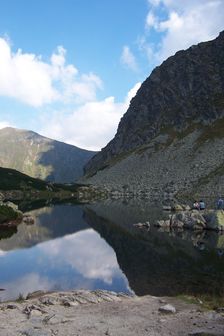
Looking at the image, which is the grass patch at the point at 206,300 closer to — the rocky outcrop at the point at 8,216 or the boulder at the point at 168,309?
the boulder at the point at 168,309

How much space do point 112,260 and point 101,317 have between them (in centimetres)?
2004

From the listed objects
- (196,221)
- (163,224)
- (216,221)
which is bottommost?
(163,224)

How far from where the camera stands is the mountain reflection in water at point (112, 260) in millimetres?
30781

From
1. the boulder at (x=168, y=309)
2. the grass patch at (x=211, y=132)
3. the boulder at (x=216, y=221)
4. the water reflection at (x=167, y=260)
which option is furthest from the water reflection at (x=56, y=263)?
the grass patch at (x=211, y=132)

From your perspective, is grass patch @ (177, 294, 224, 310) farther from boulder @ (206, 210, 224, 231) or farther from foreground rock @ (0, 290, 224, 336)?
boulder @ (206, 210, 224, 231)

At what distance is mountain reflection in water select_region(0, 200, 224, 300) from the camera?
30781 mm

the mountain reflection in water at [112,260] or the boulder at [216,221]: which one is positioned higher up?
the boulder at [216,221]

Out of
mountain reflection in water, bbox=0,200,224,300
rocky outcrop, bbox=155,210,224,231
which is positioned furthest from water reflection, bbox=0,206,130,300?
rocky outcrop, bbox=155,210,224,231

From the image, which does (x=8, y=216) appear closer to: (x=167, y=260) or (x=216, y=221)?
(x=216, y=221)

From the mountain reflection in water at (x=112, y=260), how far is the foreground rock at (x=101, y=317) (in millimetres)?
4733

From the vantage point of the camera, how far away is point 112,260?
4056 cm

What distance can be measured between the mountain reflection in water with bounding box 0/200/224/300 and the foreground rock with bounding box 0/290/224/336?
4.73 meters

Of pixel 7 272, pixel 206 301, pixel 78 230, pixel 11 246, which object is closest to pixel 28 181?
pixel 78 230

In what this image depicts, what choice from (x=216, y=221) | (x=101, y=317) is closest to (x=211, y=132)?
(x=216, y=221)
